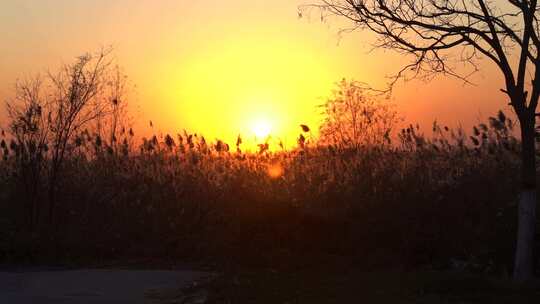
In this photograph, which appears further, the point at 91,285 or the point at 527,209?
the point at 91,285

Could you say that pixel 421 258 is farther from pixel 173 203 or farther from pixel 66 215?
pixel 66 215

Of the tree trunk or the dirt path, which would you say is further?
the tree trunk

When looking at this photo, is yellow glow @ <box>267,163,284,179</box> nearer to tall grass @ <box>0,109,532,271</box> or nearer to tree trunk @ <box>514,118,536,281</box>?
tall grass @ <box>0,109,532,271</box>

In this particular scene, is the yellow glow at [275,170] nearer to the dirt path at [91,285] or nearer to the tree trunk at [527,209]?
the dirt path at [91,285]

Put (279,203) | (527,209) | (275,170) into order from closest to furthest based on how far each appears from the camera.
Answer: (527,209) → (279,203) → (275,170)

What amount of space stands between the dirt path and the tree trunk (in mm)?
4418

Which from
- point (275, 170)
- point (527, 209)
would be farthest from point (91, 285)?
point (275, 170)

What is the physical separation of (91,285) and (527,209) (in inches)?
233

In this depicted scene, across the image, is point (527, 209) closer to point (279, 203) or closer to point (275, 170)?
point (279, 203)

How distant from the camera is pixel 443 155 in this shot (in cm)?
1555

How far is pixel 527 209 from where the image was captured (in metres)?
9.73

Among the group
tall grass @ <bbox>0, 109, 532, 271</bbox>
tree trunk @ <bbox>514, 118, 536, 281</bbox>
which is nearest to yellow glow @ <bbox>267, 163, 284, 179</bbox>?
tall grass @ <bbox>0, 109, 532, 271</bbox>

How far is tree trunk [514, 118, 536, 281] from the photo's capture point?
9742mm

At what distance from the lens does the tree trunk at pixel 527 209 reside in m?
9.74
